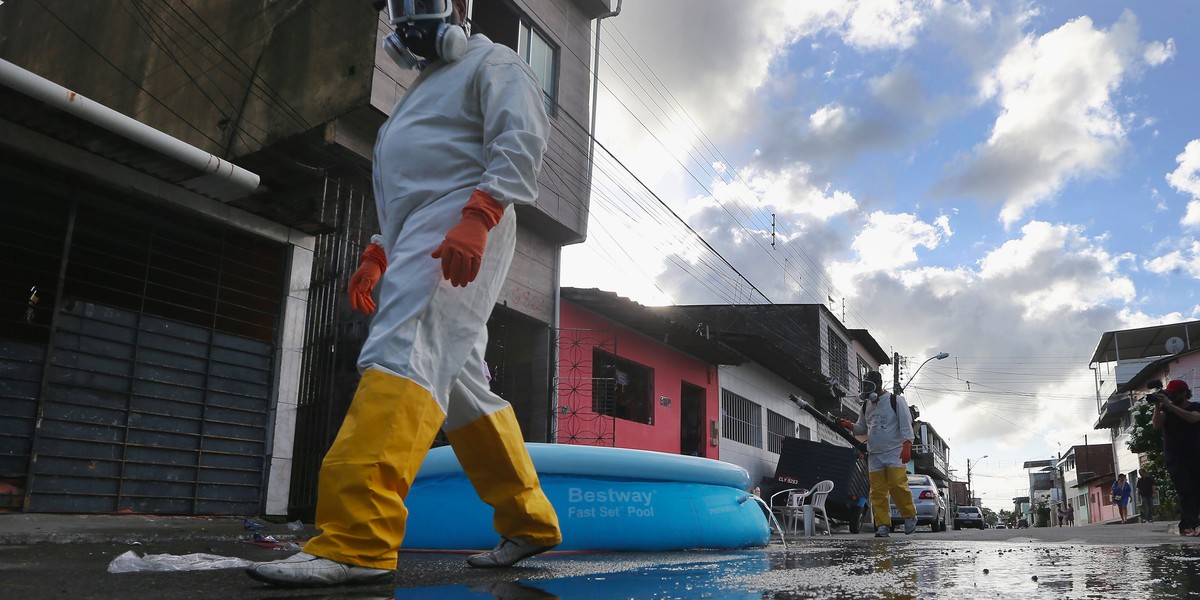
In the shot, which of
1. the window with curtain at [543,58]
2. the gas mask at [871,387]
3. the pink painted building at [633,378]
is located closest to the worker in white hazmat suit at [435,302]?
the gas mask at [871,387]

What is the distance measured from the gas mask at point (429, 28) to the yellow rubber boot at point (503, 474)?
3.99ft

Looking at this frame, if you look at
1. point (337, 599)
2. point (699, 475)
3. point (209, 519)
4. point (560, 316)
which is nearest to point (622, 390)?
point (560, 316)

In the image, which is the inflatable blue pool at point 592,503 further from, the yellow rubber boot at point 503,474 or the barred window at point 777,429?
the barred window at point 777,429

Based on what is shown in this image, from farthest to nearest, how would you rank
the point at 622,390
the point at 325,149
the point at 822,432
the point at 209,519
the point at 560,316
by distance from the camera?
the point at 822,432
the point at 622,390
the point at 560,316
the point at 325,149
the point at 209,519

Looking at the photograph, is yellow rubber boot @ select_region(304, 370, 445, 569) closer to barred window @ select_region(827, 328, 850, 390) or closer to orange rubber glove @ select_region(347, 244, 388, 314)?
orange rubber glove @ select_region(347, 244, 388, 314)

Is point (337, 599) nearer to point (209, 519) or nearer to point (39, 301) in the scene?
point (209, 519)

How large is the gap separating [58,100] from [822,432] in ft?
83.1

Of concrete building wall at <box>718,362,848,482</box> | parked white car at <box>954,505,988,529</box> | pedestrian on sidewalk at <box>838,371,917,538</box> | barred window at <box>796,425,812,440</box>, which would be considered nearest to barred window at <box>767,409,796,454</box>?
concrete building wall at <box>718,362,848,482</box>

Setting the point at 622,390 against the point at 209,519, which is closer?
the point at 209,519

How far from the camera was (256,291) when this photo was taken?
26.0 ft

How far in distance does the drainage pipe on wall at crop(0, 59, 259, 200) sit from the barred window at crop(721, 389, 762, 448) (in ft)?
43.7

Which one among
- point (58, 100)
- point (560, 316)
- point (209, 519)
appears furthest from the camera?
point (560, 316)

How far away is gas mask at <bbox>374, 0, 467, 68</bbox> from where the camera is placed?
2.66m

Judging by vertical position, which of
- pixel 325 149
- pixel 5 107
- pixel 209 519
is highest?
pixel 325 149
